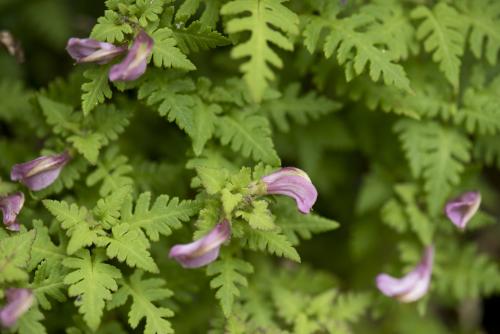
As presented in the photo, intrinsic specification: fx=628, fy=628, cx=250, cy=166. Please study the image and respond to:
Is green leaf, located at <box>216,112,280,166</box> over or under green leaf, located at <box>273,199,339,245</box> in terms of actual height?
over

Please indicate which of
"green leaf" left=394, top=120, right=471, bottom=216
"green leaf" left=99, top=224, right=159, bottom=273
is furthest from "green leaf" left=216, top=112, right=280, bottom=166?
"green leaf" left=394, top=120, right=471, bottom=216

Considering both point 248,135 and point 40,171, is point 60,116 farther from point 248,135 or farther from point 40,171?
point 248,135

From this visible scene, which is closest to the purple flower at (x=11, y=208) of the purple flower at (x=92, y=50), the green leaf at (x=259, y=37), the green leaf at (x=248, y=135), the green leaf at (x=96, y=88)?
the green leaf at (x=96, y=88)

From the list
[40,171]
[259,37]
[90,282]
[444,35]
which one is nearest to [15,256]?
[90,282]

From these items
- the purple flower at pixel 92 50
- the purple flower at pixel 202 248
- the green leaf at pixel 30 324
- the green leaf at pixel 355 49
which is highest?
the green leaf at pixel 355 49

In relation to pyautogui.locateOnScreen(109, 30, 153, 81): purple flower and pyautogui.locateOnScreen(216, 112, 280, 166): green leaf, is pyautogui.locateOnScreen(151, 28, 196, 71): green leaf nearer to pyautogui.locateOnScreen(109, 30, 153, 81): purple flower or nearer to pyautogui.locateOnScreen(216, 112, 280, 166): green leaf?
pyautogui.locateOnScreen(109, 30, 153, 81): purple flower

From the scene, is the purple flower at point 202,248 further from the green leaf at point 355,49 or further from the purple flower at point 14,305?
Result: the green leaf at point 355,49
